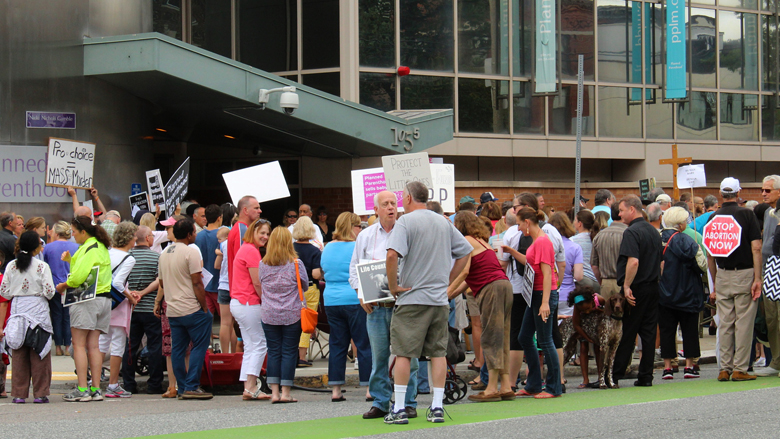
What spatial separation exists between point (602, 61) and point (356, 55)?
7.69 metres

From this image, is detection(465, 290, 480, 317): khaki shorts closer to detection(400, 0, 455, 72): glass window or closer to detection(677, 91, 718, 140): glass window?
detection(400, 0, 455, 72): glass window

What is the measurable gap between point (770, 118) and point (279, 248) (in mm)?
22579

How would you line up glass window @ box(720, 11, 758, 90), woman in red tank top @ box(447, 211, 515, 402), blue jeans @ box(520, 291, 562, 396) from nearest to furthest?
1. woman in red tank top @ box(447, 211, 515, 402)
2. blue jeans @ box(520, 291, 562, 396)
3. glass window @ box(720, 11, 758, 90)

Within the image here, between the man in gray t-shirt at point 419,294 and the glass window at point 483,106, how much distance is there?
15147 mm

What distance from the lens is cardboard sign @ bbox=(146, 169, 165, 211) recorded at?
1442 cm

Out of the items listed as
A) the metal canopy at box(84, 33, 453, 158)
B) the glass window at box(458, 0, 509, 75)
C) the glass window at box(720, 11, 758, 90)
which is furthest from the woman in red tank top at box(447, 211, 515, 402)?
the glass window at box(720, 11, 758, 90)

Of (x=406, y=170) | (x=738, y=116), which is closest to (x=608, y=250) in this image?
(x=406, y=170)

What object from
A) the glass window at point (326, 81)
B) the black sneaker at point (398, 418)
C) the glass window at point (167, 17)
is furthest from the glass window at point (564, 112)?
the black sneaker at point (398, 418)

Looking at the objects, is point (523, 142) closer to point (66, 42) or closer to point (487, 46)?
point (487, 46)

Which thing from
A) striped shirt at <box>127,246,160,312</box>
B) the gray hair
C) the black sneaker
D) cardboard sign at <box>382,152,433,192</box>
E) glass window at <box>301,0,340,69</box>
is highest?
glass window at <box>301,0,340,69</box>

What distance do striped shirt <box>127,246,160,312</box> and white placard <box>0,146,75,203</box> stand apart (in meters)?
4.92

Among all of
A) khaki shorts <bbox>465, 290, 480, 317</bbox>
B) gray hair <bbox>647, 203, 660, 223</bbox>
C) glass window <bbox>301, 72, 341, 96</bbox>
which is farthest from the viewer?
glass window <bbox>301, 72, 341, 96</bbox>

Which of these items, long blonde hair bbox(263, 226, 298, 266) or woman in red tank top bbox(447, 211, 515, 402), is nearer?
woman in red tank top bbox(447, 211, 515, 402)

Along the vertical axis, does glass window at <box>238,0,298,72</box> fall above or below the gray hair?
above
